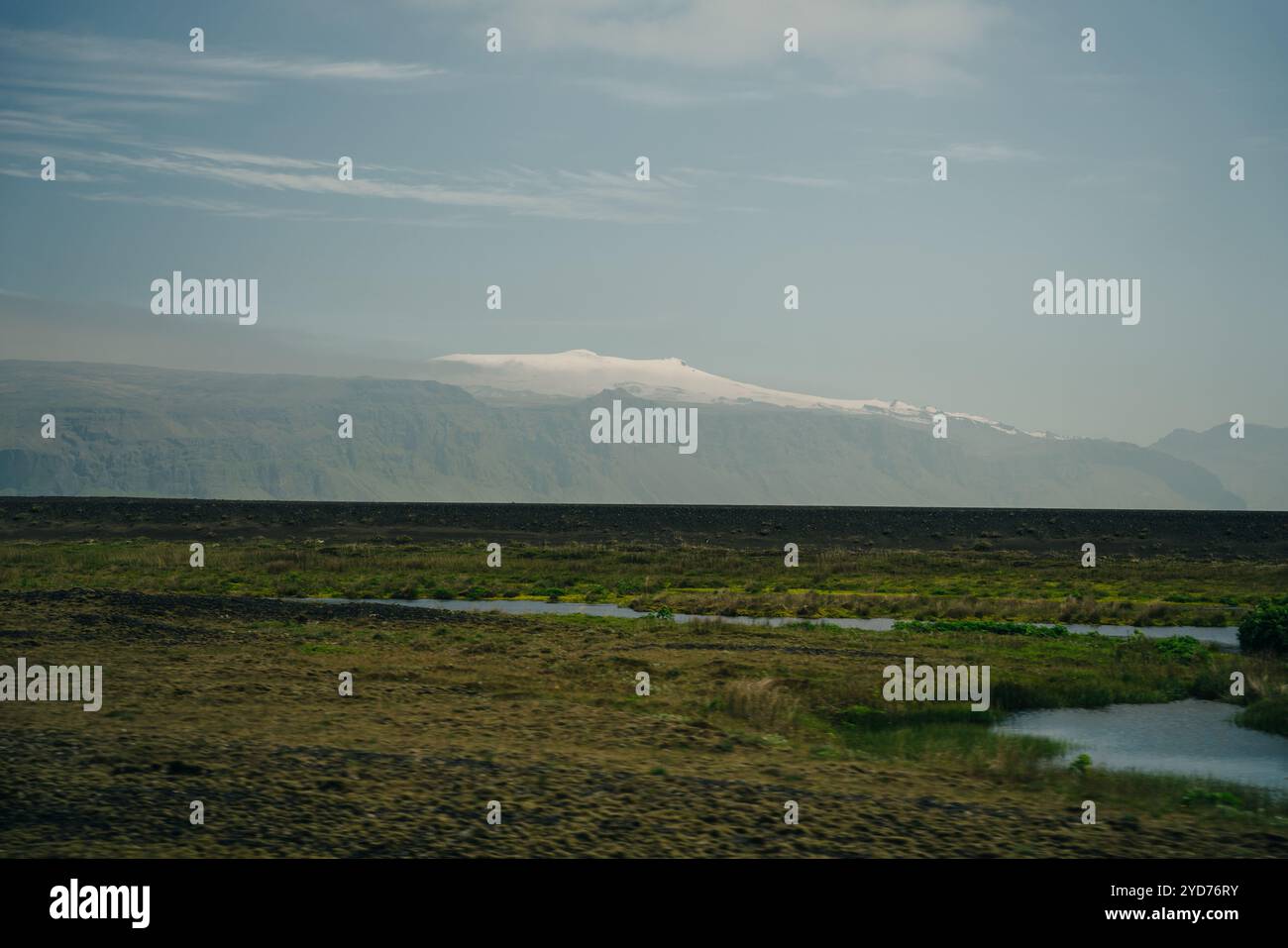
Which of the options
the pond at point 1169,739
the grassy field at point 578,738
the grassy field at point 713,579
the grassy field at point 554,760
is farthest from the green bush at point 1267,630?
the grassy field at point 713,579

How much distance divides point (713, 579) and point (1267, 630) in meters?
30.8

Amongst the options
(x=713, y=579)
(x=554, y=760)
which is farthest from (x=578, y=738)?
(x=713, y=579)

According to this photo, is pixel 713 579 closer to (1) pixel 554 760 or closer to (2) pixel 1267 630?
(2) pixel 1267 630

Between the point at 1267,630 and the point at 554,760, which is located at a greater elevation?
the point at 554,760

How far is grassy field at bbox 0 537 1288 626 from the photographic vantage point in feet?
145

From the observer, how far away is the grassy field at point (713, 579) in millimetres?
44250

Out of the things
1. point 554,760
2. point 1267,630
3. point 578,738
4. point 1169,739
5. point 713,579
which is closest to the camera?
point 554,760

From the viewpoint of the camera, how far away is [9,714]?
53.0 ft

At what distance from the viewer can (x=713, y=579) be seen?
57906mm

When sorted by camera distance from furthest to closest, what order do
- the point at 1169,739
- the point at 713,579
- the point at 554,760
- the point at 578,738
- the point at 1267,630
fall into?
the point at 713,579 → the point at 1267,630 → the point at 1169,739 → the point at 578,738 → the point at 554,760

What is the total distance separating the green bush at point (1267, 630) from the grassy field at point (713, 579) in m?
9.58
